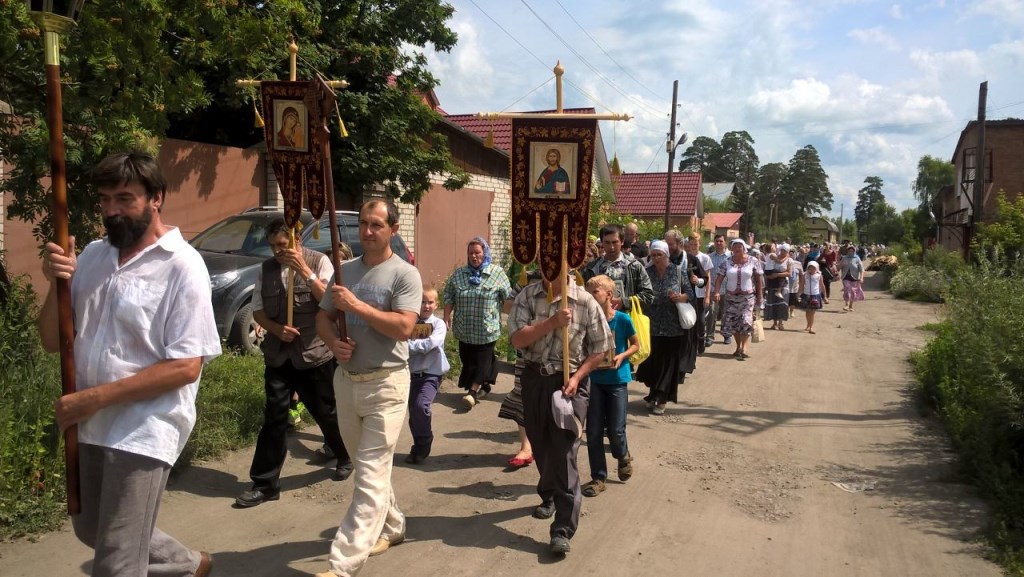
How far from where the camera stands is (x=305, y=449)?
675cm

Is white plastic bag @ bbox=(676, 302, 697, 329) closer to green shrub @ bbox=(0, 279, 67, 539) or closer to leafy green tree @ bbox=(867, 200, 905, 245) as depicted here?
green shrub @ bbox=(0, 279, 67, 539)

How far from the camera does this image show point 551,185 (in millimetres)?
5191

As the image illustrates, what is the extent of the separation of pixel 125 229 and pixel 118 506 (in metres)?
1.03

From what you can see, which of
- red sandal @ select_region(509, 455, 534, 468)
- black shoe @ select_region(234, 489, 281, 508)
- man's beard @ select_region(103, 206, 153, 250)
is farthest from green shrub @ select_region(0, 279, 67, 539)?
red sandal @ select_region(509, 455, 534, 468)

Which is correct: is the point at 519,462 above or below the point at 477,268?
below

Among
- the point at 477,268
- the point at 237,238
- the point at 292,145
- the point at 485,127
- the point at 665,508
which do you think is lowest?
the point at 665,508

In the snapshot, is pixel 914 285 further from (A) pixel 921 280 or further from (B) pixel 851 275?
(B) pixel 851 275

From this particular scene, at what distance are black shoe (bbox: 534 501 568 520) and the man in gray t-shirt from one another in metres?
1.27

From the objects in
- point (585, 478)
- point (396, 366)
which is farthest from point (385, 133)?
point (396, 366)

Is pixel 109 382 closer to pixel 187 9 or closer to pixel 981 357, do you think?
pixel 187 9

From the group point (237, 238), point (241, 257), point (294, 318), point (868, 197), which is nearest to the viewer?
point (294, 318)

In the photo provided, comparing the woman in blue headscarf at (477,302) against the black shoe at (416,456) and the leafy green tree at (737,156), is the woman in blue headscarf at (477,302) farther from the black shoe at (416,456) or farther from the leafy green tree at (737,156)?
the leafy green tree at (737,156)

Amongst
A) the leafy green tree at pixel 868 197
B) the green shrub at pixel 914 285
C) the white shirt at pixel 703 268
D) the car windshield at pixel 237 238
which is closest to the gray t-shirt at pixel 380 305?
the car windshield at pixel 237 238

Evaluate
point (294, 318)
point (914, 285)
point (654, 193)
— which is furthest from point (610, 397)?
point (654, 193)
